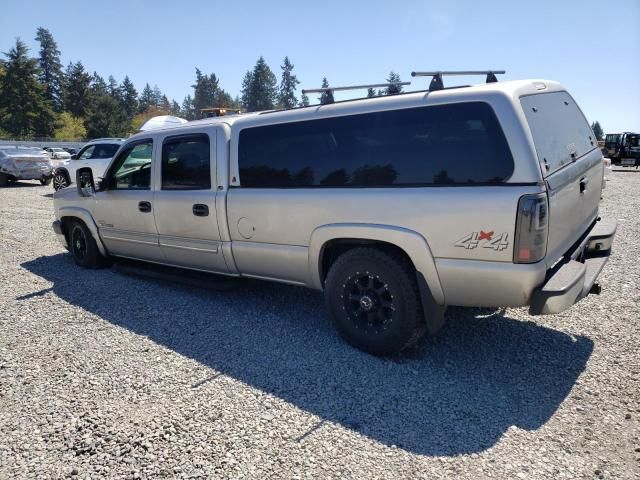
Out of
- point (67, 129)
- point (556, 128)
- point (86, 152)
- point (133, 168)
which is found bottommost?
point (133, 168)

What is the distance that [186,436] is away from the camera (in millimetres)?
2785

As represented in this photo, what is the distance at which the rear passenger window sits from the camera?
4.78 metres

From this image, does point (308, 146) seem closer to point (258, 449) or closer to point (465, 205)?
point (465, 205)

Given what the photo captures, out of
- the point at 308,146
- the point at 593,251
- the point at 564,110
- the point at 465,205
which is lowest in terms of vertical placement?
the point at 593,251

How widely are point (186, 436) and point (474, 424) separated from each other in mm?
1820

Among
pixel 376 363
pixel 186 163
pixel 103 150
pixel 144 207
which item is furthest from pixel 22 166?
pixel 376 363

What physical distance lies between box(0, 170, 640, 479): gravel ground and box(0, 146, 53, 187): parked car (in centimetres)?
1586

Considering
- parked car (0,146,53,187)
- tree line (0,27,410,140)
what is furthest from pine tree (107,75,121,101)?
parked car (0,146,53,187)

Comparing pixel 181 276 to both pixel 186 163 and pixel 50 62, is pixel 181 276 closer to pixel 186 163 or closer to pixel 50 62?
pixel 186 163

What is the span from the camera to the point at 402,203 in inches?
134

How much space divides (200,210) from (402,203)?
7.71ft

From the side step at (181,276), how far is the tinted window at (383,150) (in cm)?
120

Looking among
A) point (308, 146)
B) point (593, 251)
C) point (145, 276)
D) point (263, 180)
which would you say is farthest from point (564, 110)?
point (145, 276)

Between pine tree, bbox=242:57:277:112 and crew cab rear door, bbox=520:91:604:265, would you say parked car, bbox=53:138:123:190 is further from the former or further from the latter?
pine tree, bbox=242:57:277:112
